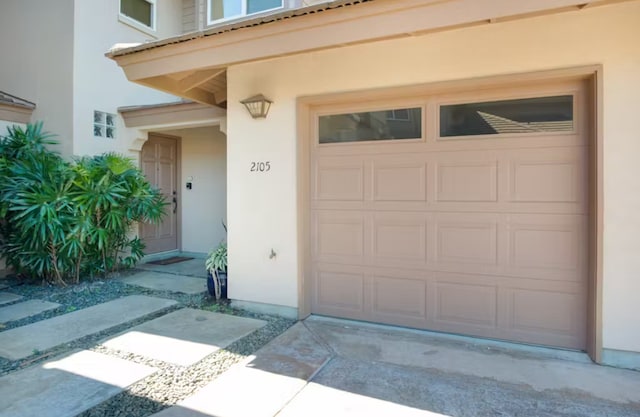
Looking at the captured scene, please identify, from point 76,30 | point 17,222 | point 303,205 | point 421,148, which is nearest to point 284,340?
point 303,205

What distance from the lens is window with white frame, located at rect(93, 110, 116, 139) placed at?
665 centimetres

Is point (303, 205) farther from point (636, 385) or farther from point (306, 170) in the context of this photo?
point (636, 385)

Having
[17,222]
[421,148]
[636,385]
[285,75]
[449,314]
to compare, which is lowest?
[636,385]

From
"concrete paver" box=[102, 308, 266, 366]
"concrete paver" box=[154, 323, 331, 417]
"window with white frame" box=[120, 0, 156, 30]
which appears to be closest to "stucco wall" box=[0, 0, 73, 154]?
"window with white frame" box=[120, 0, 156, 30]

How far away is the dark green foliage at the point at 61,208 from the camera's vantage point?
5246 mm

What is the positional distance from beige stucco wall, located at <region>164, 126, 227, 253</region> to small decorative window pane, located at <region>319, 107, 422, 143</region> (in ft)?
12.7

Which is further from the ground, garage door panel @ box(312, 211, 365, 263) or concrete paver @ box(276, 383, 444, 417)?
garage door panel @ box(312, 211, 365, 263)

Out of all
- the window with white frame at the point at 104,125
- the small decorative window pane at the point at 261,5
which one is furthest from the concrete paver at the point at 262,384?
the small decorative window pane at the point at 261,5

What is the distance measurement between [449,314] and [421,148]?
170cm

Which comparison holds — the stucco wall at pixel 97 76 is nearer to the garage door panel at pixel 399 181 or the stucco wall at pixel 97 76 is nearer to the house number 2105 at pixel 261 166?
the house number 2105 at pixel 261 166

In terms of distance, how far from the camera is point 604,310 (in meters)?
3.16

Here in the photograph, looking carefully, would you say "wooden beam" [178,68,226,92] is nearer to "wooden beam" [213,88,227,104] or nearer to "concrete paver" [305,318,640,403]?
"wooden beam" [213,88,227,104]

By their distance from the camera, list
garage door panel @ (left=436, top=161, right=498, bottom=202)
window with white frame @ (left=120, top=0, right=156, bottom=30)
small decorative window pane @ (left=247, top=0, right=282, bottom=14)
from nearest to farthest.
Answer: garage door panel @ (left=436, top=161, right=498, bottom=202) → small decorative window pane @ (left=247, top=0, right=282, bottom=14) → window with white frame @ (left=120, top=0, right=156, bottom=30)

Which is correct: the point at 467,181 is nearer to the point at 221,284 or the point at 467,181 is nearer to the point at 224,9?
the point at 221,284
